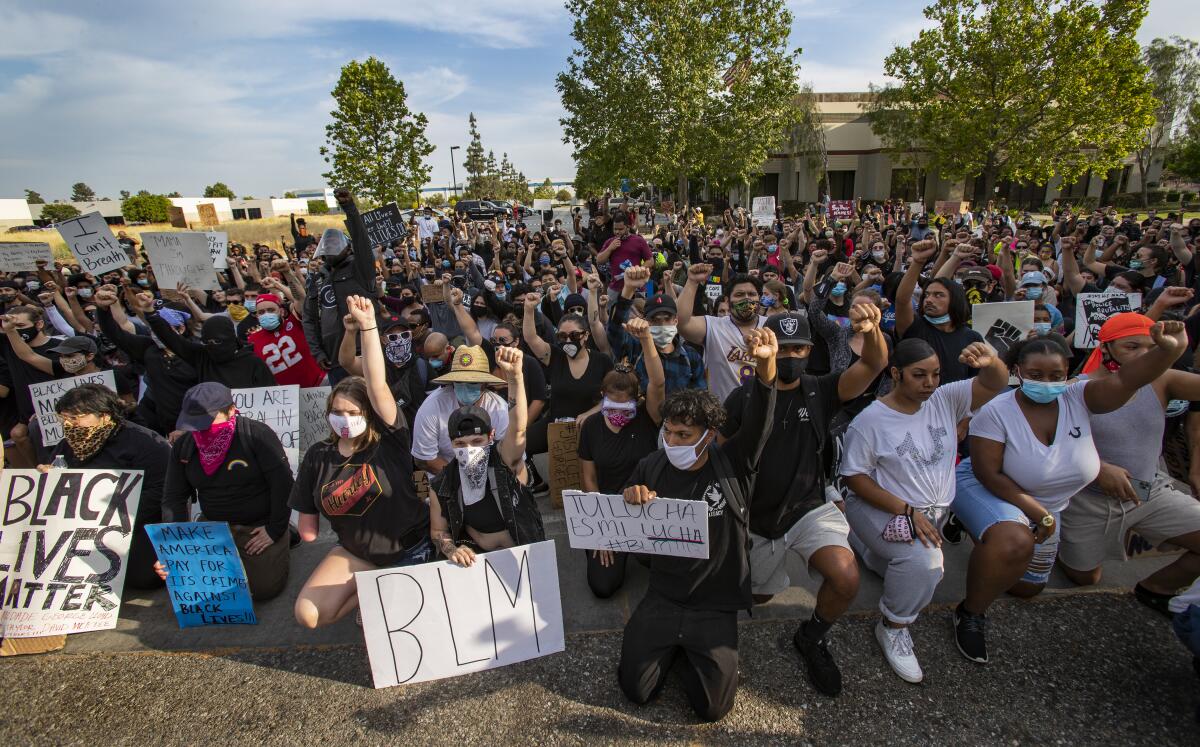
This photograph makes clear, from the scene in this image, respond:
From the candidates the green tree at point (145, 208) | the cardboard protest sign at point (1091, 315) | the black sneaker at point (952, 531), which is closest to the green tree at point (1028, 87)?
the cardboard protest sign at point (1091, 315)

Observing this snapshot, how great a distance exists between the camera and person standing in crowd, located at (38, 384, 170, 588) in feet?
12.8

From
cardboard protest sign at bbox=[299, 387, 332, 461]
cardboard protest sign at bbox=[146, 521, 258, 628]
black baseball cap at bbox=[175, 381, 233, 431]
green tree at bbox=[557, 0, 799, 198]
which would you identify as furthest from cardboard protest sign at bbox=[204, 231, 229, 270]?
green tree at bbox=[557, 0, 799, 198]

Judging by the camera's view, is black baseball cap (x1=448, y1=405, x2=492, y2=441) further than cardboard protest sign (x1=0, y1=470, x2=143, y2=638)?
No

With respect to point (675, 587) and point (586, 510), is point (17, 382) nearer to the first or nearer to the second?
point (586, 510)

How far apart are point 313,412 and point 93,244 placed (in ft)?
20.3

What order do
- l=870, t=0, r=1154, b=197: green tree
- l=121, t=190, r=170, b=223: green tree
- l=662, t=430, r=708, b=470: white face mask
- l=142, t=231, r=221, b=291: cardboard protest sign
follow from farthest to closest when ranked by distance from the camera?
l=121, t=190, r=170, b=223: green tree, l=870, t=0, r=1154, b=197: green tree, l=142, t=231, r=221, b=291: cardboard protest sign, l=662, t=430, r=708, b=470: white face mask

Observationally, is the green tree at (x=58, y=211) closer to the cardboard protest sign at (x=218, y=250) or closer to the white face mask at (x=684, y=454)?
the cardboard protest sign at (x=218, y=250)

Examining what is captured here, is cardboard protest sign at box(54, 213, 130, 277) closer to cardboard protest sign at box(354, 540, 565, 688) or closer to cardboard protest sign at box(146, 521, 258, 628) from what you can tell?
cardboard protest sign at box(146, 521, 258, 628)

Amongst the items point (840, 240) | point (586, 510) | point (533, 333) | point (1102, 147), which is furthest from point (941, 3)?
point (586, 510)

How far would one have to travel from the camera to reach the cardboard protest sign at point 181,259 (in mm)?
8969

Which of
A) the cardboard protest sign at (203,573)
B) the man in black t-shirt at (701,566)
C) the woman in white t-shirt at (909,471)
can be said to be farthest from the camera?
the cardboard protest sign at (203,573)

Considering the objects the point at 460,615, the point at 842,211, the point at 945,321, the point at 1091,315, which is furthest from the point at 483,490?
the point at 842,211

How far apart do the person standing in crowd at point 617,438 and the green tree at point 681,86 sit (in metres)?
24.3

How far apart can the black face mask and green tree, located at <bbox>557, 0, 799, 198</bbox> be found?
24.9 meters
